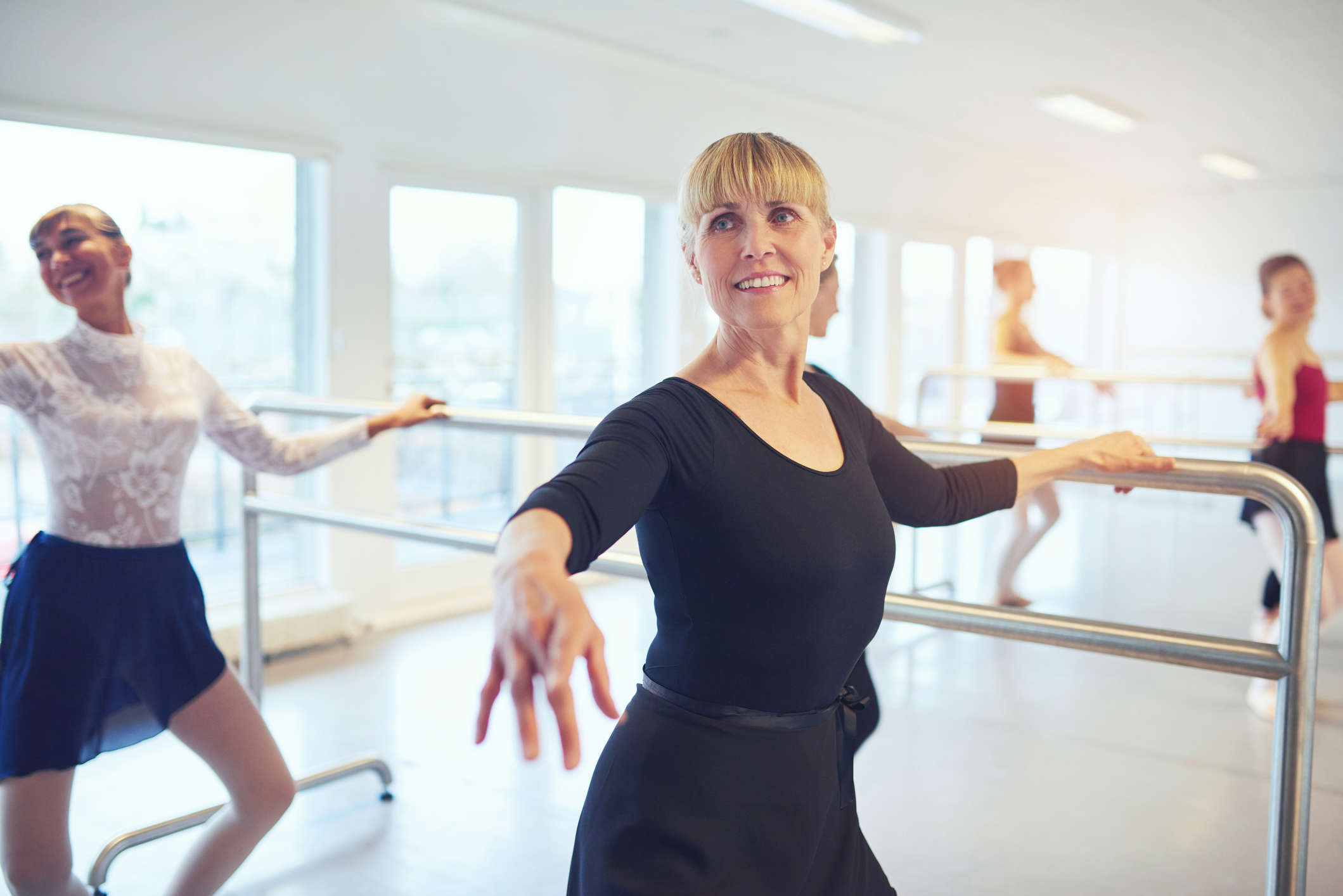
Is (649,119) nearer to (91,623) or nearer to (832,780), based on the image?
(91,623)

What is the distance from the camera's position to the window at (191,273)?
11.3ft

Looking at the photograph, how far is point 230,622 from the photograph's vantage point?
144 inches

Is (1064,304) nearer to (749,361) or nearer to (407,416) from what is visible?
(407,416)

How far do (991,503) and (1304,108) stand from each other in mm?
6796

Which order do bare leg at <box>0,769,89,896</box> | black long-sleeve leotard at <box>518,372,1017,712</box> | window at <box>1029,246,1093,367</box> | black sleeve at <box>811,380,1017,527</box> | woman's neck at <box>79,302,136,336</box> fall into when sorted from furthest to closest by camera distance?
1. window at <box>1029,246,1093,367</box>
2. woman's neck at <box>79,302,136,336</box>
3. bare leg at <box>0,769,89,896</box>
4. black sleeve at <box>811,380,1017,527</box>
5. black long-sleeve leotard at <box>518,372,1017,712</box>

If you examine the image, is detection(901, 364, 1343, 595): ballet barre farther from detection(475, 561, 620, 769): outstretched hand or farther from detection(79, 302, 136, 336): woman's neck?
detection(475, 561, 620, 769): outstretched hand

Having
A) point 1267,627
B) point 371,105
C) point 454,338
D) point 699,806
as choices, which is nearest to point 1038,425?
point 1267,627

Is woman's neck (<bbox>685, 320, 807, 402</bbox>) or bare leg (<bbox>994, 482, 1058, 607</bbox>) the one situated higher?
woman's neck (<bbox>685, 320, 807, 402</bbox>)

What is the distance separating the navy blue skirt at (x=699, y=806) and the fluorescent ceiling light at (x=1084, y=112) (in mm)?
6020

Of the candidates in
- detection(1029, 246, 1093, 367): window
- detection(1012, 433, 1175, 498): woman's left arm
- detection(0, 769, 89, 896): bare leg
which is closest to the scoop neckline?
detection(1012, 433, 1175, 498): woman's left arm

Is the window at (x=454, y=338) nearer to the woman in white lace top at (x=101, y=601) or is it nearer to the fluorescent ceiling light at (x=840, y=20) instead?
the fluorescent ceiling light at (x=840, y=20)

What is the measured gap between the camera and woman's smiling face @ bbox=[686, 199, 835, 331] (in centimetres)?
109

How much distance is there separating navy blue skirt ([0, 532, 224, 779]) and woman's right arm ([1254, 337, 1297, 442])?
3.11 metres

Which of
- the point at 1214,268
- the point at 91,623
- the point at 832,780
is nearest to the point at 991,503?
the point at 832,780
